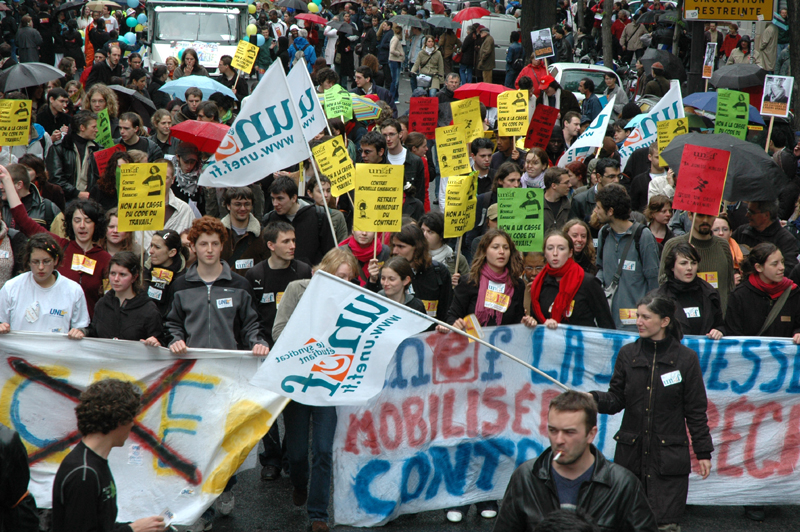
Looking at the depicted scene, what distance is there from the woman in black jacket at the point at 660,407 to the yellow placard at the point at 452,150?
350 centimetres

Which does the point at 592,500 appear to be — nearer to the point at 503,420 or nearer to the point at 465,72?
the point at 503,420

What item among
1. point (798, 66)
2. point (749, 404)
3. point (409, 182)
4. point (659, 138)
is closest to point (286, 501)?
point (749, 404)

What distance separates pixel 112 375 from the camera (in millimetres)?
5559

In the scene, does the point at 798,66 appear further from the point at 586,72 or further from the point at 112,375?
the point at 112,375

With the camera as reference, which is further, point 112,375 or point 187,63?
point 187,63

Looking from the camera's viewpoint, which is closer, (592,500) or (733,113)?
(592,500)

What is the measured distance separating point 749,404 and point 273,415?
316 centimetres

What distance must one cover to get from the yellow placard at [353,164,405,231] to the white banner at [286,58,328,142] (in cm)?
110

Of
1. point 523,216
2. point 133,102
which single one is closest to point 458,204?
point 523,216

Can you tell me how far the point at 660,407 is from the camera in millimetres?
4988

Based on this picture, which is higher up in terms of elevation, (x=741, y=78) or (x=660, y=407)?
(x=741, y=78)

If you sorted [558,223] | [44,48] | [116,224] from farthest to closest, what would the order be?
[44,48] → [558,223] → [116,224]

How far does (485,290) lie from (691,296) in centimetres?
142

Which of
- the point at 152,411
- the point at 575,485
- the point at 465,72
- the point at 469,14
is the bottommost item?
the point at 152,411
